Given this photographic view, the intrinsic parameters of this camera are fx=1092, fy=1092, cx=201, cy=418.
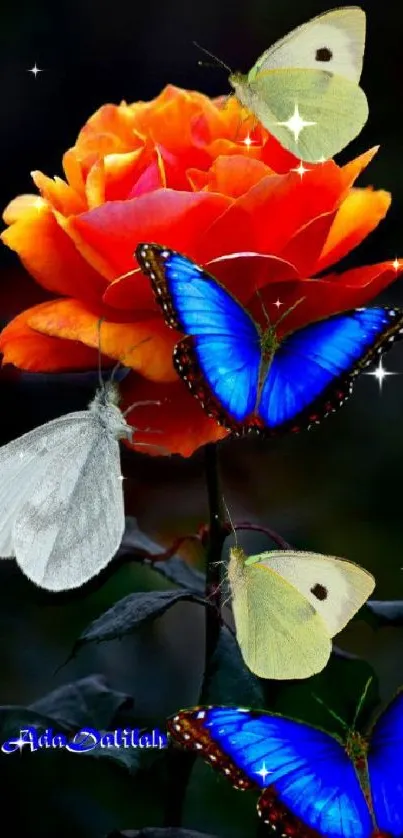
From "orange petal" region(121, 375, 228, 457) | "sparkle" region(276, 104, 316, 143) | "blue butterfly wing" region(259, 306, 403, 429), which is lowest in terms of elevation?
"orange petal" region(121, 375, 228, 457)

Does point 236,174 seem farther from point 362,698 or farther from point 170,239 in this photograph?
point 362,698

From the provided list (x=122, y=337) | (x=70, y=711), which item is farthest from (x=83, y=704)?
(x=122, y=337)

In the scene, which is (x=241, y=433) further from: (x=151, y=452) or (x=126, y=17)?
(x=126, y=17)

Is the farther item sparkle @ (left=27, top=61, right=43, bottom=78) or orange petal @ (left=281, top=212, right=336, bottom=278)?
sparkle @ (left=27, top=61, right=43, bottom=78)

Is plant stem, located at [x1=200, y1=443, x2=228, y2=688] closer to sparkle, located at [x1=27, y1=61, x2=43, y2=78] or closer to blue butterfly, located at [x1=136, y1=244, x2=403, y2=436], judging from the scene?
blue butterfly, located at [x1=136, y1=244, x2=403, y2=436]

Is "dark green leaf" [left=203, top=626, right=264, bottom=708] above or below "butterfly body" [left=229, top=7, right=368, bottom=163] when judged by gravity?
below

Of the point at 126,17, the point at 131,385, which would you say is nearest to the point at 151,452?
the point at 131,385

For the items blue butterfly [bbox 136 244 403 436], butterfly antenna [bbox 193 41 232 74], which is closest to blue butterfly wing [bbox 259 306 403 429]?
blue butterfly [bbox 136 244 403 436]
